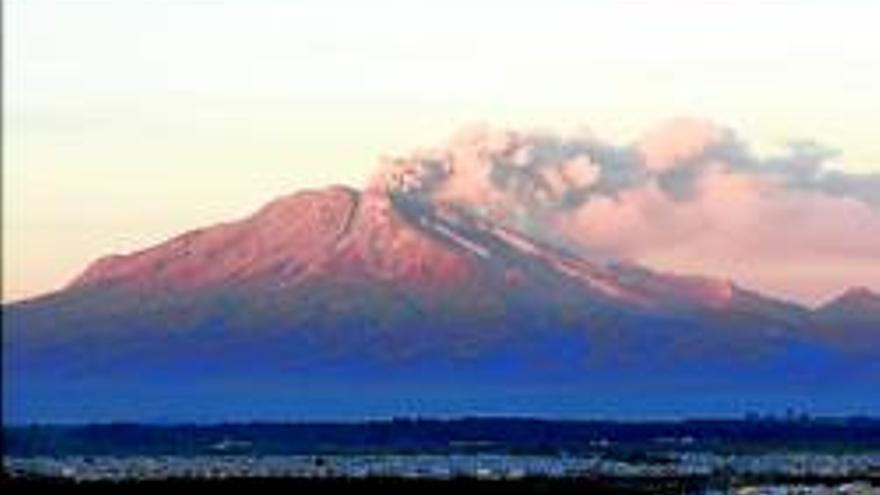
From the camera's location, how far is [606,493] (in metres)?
96.0

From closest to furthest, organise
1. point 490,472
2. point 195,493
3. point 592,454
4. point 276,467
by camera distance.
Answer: point 195,493 < point 490,472 < point 276,467 < point 592,454

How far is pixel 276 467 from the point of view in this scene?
449ft

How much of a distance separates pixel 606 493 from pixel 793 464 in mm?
54179

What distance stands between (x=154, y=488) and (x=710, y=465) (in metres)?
57.1

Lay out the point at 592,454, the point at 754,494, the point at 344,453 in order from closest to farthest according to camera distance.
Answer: the point at 754,494, the point at 592,454, the point at 344,453

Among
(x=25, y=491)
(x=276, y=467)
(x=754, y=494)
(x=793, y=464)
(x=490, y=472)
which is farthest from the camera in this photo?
(x=793, y=464)

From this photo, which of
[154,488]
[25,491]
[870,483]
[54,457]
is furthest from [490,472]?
[54,457]

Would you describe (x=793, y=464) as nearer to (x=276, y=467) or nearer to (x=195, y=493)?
(x=276, y=467)

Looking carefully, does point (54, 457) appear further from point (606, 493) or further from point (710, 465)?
point (606, 493)

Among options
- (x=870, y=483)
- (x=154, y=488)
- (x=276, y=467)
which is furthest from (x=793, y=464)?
(x=154, y=488)

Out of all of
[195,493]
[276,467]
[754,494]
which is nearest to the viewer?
[195,493]

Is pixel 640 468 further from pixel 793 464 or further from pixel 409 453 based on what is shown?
pixel 409 453

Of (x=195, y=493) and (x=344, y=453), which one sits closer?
(x=195, y=493)

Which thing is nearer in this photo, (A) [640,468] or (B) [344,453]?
(A) [640,468]
